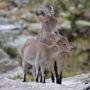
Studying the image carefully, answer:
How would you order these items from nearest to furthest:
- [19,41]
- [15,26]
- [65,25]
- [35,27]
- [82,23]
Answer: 1. [19,41]
2. [15,26]
3. [35,27]
4. [65,25]
5. [82,23]

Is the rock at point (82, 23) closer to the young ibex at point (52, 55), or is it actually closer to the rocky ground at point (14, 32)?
the rocky ground at point (14, 32)

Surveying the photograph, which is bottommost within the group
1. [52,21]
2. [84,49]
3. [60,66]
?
[84,49]

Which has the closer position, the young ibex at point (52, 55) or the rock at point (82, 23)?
the young ibex at point (52, 55)

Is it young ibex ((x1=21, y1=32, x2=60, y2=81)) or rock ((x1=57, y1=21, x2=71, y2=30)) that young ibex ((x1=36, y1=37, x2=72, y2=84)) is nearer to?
young ibex ((x1=21, y1=32, x2=60, y2=81))

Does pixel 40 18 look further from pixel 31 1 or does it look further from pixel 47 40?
pixel 31 1

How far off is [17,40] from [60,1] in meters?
10.3

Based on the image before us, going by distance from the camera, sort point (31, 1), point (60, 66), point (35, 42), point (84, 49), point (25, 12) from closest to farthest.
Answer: point (60, 66) → point (35, 42) → point (84, 49) → point (25, 12) → point (31, 1)

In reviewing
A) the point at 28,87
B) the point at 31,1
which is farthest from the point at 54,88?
the point at 31,1

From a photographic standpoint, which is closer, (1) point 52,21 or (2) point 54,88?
(2) point 54,88

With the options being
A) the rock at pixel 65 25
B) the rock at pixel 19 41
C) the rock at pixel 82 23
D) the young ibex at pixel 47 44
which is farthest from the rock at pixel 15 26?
the young ibex at pixel 47 44

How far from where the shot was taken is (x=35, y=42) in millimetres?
10930

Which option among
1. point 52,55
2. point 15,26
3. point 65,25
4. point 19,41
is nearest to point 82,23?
point 65,25

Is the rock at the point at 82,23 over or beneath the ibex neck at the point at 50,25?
beneath

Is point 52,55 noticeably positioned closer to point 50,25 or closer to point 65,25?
point 50,25
